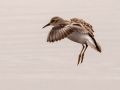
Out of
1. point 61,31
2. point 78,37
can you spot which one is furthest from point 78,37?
point 61,31

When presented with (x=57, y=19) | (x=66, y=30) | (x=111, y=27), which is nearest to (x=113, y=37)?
(x=111, y=27)

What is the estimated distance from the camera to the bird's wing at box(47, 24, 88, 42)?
12.1m

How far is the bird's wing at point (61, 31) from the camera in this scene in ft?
39.7

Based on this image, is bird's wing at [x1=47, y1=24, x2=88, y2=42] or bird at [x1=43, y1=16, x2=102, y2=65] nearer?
bird's wing at [x1=47, y1=24, x2=88, y2=42]

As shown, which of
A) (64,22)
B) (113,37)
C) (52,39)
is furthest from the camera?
(113,37)

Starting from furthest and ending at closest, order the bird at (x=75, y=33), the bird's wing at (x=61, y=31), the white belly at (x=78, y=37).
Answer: the white belly at (x=78, y=37), the bird at (x=75, y=33), the bird's wing at (x=61, y=31)

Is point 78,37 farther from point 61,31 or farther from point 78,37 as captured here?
point 61,31

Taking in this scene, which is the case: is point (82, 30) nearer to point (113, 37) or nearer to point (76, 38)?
point (76, 38)

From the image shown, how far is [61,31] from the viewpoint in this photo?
1231cm

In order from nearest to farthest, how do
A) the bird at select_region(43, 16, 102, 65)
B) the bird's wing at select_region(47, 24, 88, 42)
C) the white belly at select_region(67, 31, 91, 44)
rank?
the bird's wing at select_region(47, 24, 88, 42)
the bird at select_region(43, 16, 102, 65)
the white belly at select_region(67, 31, 91, 44)

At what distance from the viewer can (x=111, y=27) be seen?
16.5 m

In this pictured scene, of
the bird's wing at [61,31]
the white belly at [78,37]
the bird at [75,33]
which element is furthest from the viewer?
the white belly at [78,37]

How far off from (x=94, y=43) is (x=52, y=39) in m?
0.91

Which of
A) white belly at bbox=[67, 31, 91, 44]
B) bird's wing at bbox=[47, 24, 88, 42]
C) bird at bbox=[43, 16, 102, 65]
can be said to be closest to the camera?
bird's wing at bbox=[47, 24, 88, 42]
